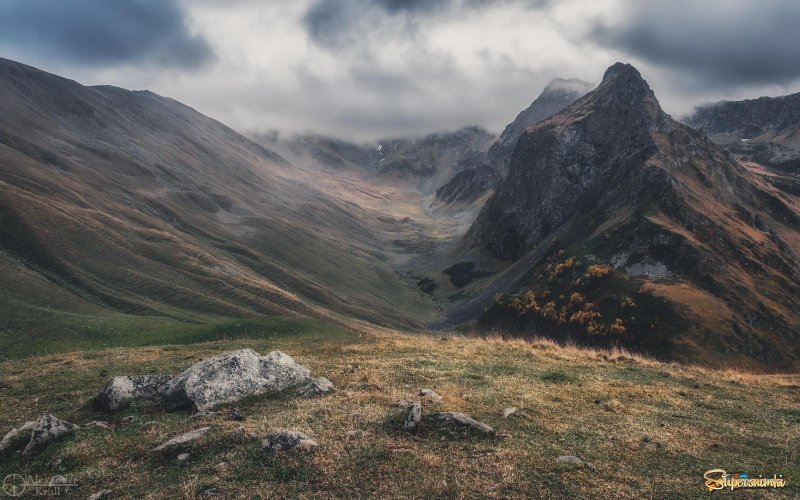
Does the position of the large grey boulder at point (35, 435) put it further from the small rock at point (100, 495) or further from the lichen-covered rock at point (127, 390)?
the small rock at point (100, 495)

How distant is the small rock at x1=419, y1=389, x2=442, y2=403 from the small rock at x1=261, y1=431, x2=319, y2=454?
274 inches

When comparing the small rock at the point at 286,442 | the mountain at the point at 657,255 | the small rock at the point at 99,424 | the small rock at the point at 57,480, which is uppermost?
the mountain at the point at 657,255

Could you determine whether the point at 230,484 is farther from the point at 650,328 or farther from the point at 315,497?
the point at 650,328

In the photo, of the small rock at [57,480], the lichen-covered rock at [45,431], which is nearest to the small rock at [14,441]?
the lichen-covered rock at [45,431]

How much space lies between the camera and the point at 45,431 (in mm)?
16641

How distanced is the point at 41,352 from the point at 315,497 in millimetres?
50338

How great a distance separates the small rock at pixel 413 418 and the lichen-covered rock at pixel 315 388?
219 inches

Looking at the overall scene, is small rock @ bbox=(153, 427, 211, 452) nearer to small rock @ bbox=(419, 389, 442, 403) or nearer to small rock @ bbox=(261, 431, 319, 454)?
small rock @ bbox=(261, 431, 319, 454)

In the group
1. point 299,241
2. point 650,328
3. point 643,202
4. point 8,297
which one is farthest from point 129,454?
point 299,241

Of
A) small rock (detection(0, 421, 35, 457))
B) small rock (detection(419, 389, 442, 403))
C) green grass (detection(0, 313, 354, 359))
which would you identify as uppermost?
small rock (detection(419, 389, 442, 403))

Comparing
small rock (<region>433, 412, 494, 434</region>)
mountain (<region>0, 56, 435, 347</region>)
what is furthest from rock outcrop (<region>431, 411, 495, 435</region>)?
mountain (<region>0, 56, 435, 347</region>)

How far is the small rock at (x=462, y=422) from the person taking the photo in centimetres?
1646

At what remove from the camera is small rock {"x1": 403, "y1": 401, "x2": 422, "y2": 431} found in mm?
Answer: 16453

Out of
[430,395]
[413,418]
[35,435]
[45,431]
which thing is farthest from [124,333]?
[413,418]
